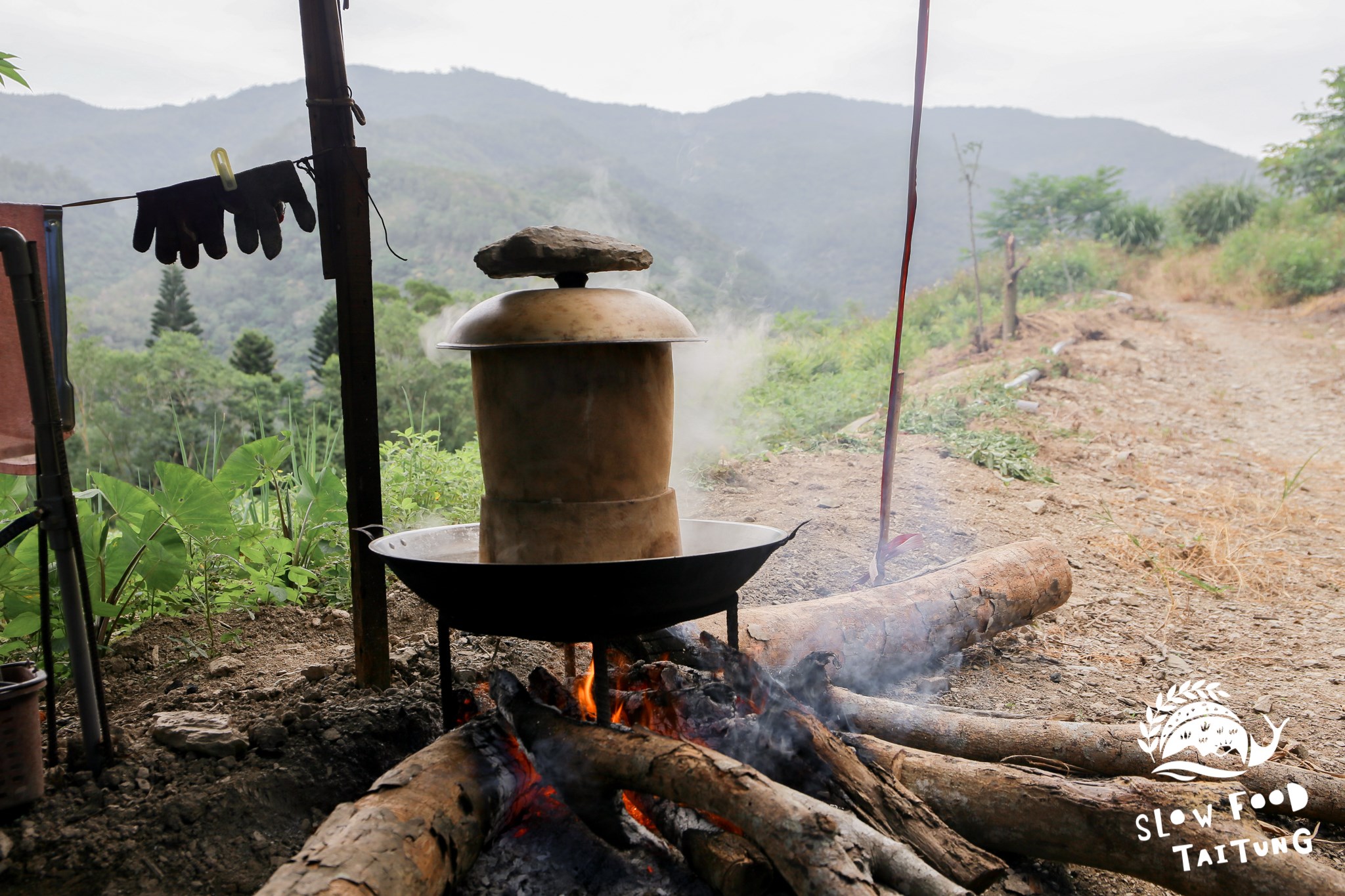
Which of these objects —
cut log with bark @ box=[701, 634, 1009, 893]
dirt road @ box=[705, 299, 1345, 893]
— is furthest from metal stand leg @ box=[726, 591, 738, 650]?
dirt road @ box=[705, 299, 1345, 893]

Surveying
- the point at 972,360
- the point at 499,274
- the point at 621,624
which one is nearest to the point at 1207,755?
the point at 621,624

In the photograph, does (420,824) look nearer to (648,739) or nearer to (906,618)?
(648,739)

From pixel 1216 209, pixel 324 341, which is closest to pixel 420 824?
pixel 1216 209

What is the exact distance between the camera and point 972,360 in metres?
12.8

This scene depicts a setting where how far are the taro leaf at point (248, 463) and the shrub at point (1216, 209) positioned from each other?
970 inches

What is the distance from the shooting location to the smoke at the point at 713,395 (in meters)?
7.12

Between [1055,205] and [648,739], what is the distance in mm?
30729

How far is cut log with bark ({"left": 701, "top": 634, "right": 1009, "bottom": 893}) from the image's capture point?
6.07 ft

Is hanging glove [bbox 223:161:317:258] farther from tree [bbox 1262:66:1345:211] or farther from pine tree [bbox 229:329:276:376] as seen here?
pine tree [bbox 229:329:276:376]

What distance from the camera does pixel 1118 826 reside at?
191 centimetres

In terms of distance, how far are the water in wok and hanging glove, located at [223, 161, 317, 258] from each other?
3.51 ft

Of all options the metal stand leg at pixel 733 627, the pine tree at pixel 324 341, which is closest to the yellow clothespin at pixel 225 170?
the metal stand leg at pixel 733 627

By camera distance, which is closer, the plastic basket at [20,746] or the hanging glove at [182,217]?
the plastic basket at [20,746]

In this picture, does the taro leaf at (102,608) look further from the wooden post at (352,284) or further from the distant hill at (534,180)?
the distant hill at (534,180)
